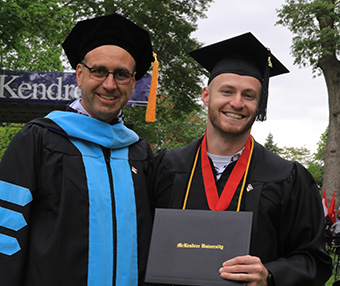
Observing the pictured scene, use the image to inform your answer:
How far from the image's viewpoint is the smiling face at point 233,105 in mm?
2879

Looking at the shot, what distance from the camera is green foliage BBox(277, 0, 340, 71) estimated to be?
641 inches

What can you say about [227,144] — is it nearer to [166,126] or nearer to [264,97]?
[264,97]

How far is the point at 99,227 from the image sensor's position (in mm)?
2783

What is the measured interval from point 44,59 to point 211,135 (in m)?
19.4

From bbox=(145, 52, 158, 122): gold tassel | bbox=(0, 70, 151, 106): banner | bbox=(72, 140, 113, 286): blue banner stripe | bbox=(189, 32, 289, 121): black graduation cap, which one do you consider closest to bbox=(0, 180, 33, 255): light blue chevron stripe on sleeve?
bbox=(72, 140, 113, 286): blue banner stripe

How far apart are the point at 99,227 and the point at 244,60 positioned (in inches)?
54.5

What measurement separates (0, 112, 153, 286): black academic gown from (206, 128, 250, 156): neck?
0.54 meters

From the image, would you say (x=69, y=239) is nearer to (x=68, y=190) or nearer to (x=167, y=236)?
(x=68, y=190)

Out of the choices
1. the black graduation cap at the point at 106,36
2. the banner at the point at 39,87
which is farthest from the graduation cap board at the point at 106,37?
the banner at the point at 39,87

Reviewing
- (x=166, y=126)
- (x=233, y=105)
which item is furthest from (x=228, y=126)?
(x=166, y=126)

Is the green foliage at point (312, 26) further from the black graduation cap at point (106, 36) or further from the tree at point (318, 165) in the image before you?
the tree at point (318, 165)

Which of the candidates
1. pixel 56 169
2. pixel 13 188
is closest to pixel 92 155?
pixel 56 169

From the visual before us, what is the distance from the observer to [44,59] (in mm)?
21203

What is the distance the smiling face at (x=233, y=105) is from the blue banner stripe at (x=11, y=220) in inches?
49.2
